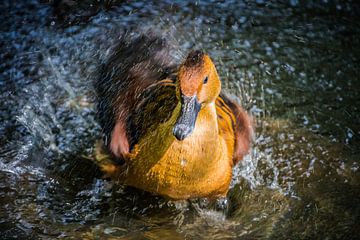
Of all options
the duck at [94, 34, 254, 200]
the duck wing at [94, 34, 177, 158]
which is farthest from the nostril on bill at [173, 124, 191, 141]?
the duck wing at [94, 34, 177, 158]

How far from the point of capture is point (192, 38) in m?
6.72

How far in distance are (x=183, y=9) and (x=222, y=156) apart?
2.98 meters

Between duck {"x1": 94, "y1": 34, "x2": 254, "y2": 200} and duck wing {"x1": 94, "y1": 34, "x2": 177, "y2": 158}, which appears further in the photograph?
duck wing {"x1": 94, "y1": 34, "x2": 177, "y2": 158}

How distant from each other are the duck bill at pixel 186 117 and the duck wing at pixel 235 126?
0.79 meters

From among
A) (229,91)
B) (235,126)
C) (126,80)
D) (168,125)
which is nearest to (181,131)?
(168,125)

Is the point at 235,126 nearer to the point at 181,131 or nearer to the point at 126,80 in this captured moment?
the point at 126,80

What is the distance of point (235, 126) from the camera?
511cm

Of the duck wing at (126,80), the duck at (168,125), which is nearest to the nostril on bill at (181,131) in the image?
the duck at (168,125)

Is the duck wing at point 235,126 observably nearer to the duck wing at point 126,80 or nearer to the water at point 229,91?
the water at point 229,91

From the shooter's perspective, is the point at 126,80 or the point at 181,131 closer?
the point at 181,131

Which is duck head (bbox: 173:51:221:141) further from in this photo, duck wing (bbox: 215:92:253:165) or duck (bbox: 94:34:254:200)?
duck wing (bbox: 215:92:253:165)

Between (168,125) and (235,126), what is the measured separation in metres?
1.02

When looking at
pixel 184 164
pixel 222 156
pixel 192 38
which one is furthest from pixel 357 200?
pixel 192 38

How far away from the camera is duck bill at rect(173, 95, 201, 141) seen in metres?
3.83
